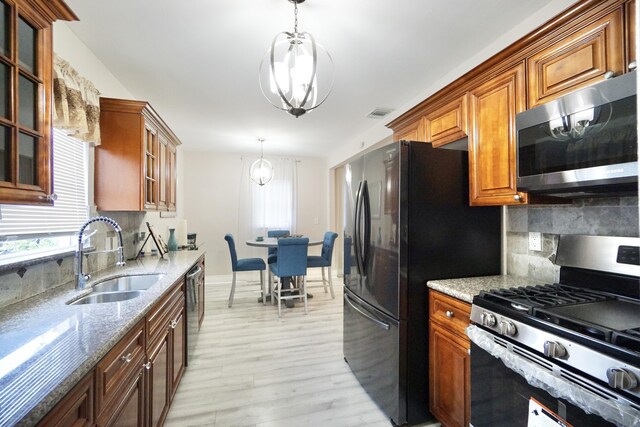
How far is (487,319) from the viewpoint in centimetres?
130

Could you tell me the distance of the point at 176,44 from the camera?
2.05 m

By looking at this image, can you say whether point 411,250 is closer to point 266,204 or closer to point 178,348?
point 178,348

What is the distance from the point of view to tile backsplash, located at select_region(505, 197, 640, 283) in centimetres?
138

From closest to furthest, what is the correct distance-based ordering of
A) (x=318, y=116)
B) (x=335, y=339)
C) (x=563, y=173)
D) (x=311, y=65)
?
(x=563, y=173), (x=311, y=65), (x=335, y=339), (x=318, y=116)

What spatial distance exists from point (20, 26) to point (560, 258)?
106 inches

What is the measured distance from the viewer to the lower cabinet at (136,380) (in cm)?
86

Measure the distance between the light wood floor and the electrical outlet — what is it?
1442 mm

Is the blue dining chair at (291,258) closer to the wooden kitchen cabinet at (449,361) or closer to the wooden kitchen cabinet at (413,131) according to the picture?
the wooden kitchen cabinet at (413,131)

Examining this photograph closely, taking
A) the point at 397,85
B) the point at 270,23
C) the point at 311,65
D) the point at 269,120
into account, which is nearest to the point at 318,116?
the point at 269,120

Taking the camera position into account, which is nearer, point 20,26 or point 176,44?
point 20,26

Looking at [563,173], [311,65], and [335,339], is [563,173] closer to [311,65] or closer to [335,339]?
[311,65]

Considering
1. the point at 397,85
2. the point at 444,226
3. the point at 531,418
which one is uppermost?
the point at 397,85

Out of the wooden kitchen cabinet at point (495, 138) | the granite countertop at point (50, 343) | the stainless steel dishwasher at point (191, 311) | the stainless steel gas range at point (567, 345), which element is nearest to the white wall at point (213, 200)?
the stainless steel dishwasher at point (191, 311)

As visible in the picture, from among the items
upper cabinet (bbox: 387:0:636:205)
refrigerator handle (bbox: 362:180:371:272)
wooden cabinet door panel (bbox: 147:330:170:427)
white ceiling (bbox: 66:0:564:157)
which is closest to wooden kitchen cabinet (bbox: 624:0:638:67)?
upper cabinet (bbox: 387:0:636:205)
